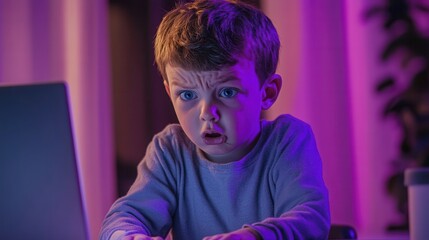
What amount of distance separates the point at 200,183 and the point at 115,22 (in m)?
2.20

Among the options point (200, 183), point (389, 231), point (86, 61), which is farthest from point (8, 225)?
point (389, 231)

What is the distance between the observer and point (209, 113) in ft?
3.50

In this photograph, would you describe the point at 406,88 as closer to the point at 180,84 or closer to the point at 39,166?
the point at 180,84

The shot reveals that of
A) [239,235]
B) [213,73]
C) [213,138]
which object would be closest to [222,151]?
[213,138]

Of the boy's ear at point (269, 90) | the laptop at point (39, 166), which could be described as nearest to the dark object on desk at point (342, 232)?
the boy's ear at point (269, 90)

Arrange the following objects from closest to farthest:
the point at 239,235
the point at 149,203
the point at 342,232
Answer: the point at 239,235, the point at 149,203, the point at 342,232

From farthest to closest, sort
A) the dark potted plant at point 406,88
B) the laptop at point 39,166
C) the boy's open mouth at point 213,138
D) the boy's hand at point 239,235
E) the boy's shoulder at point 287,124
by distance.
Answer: the dark potted plant at point 406,88 → the boy's shoulder at point 287,124 → the boy's open mouth at point 213,138 → the laptop at point 39,166 → the boy's hand at point 239,235

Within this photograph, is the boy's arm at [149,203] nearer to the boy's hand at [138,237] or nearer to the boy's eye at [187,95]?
the boy's hand at [138,237]

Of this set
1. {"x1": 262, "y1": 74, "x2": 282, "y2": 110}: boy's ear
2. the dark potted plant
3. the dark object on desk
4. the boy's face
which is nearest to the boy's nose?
the boy's face

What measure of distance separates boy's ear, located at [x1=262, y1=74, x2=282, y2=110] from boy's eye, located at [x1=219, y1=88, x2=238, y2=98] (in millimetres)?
108

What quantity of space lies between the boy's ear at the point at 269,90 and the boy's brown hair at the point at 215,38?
0.01 m

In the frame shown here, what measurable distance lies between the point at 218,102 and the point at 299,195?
0.21 metres

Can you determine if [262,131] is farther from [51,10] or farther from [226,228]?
[51,10]

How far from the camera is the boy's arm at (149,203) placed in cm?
112
